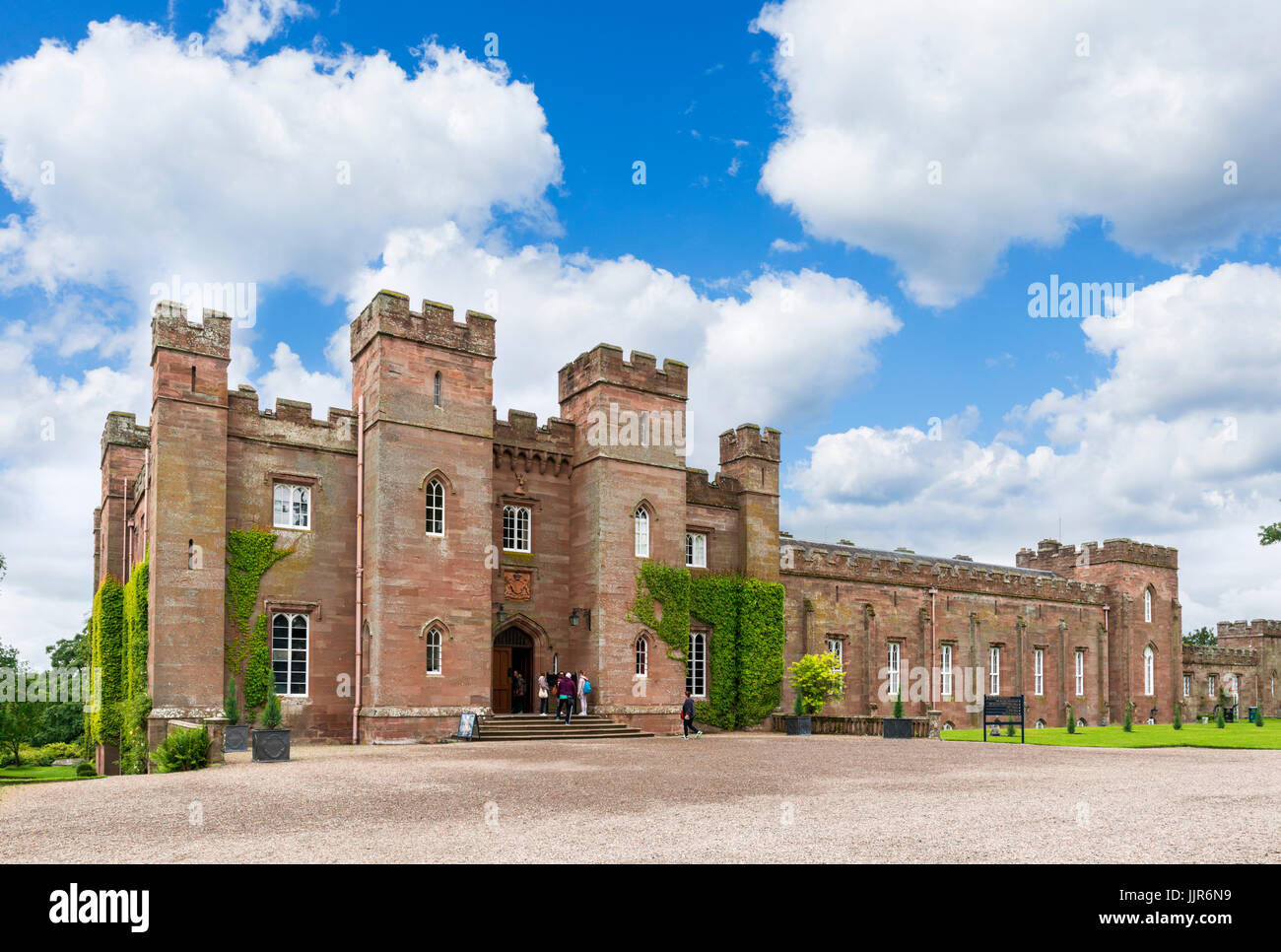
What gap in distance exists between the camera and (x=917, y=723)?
1139 inches

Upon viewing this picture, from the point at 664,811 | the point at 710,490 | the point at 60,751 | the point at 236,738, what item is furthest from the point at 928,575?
the point at 60,751

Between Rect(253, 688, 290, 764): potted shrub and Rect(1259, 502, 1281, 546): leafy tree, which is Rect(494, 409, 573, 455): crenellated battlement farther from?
Rect(1259, 502, 1281, 546): leafy tree

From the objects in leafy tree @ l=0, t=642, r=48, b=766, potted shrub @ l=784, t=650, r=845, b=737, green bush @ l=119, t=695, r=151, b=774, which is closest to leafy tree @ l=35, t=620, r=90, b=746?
leafy tree @ l=0, t=642, r=48, b=766

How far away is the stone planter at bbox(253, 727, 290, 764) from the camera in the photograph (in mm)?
19625

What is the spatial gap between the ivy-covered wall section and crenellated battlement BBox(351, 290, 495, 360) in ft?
31.6

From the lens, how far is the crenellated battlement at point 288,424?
1017 inches

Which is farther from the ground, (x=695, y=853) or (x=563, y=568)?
(x=563, y=568)

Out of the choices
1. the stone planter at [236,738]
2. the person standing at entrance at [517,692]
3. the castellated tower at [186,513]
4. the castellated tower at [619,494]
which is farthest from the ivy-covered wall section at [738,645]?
the stone planter at [236,738]

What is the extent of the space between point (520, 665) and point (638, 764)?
11.9 m

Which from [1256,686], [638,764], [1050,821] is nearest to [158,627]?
[638,764]

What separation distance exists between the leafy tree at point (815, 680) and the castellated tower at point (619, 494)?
15.4 feet

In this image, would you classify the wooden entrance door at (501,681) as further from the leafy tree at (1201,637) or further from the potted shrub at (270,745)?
the leafy tree at (1201,637)

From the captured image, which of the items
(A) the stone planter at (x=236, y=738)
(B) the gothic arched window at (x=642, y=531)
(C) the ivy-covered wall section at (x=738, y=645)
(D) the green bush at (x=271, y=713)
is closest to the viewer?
(A) the stone planter at (x=236, y=738)

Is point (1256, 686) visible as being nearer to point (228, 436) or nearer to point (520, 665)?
point (520, 665)
